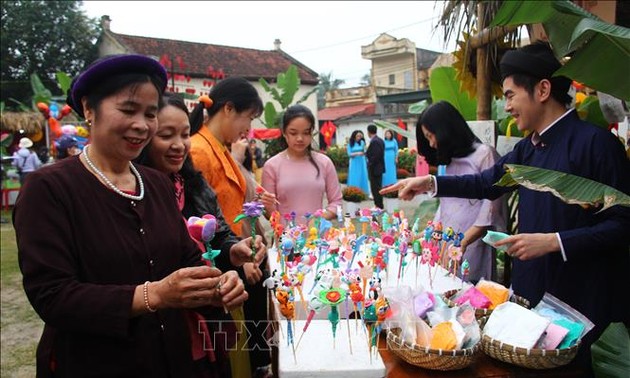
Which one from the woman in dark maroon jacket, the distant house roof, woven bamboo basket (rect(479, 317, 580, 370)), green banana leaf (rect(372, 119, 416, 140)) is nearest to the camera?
the woman in dark maroon jacket

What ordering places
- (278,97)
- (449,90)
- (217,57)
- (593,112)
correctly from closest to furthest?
1. (593,112)
2. (449,90)
3. (278,97)
4. (217,57)

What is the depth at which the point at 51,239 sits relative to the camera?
114cm

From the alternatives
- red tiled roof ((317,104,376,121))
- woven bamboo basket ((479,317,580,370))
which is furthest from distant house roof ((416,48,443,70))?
woven bamboo basket ((479,317,580,370))

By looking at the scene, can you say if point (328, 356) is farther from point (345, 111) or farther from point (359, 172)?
point (345, 111)

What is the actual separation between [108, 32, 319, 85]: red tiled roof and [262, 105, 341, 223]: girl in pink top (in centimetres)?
1838

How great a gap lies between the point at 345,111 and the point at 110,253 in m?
27.6

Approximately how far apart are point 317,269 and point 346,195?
6396 mm

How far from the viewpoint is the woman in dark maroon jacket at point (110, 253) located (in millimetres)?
1143

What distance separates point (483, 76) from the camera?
3.16m

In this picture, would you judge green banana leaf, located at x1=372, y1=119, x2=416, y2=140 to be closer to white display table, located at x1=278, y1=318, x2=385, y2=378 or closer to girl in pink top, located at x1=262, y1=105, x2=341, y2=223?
girl in pink top, located at x1=262, y1=105, x2=341, y2=223

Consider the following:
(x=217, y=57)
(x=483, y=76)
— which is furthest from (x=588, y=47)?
(x=217, y=57)

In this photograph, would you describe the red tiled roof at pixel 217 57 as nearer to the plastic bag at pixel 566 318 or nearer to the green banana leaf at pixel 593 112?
the green banana leaf at pixel 593 112

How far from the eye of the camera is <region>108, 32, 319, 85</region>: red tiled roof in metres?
21.6

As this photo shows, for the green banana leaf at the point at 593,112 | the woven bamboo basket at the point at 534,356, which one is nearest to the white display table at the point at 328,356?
the woven bamboo basket at the point at 534,356
